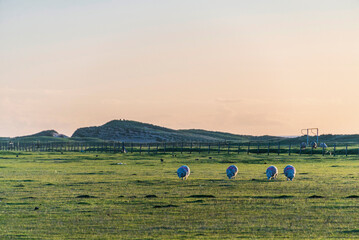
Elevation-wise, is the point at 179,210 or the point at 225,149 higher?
the point at 225,149

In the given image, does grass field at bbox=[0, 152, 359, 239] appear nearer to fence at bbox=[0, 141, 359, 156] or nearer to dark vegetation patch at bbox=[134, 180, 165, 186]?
dark vegetation patch at bbox=[134, 180, 165, 186]

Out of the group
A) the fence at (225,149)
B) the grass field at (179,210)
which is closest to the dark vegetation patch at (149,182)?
the grass field at (179,210)

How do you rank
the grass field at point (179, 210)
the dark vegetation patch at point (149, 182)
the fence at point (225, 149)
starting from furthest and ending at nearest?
Result: 1. the fence at point (225, 149)
2. the dark vegetation patch at point (149, 182)
3. the grass field at point (179, 210)

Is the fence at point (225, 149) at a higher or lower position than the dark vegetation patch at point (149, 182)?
higher

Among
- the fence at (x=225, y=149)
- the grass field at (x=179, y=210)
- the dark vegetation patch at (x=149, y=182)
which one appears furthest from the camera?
the fence at (x=225, y=149)

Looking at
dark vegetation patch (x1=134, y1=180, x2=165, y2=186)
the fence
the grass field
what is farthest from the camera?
the fence

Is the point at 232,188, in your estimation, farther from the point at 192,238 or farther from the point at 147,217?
the point at 192,238

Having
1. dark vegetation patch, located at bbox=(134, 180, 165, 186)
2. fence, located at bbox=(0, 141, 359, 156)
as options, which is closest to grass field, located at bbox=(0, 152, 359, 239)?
dark vegetation patch, located at bbox=(134, 180, 165, 186)

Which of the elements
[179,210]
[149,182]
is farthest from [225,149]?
[179,210]

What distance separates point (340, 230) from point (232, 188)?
1562 centimetres

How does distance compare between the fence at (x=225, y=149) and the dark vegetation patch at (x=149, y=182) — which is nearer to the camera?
the dark vegetation patch at (x=149, y=182)

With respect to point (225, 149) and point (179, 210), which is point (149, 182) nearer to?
point (179, 210)

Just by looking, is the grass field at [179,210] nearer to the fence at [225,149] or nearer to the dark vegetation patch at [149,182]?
the dark vegetation patch at [149,182]

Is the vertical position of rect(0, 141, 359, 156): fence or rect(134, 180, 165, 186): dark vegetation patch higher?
rect(0, 141, 359, 156): fence
